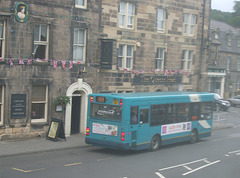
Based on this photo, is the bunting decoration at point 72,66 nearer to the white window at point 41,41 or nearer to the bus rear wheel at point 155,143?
the white window at point 41,41

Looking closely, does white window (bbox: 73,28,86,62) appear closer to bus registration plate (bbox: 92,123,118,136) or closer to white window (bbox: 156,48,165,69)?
bus registration plate (bbox: 92,123,118,136)

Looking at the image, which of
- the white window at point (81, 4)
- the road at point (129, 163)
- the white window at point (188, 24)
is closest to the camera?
the road at point (129, 163)

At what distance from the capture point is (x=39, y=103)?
2061 cm

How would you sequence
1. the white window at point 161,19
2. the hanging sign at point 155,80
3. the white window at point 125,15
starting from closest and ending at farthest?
the white window at point 125,15 < the hanging sign at point 155,80 < the white window at point 161,19

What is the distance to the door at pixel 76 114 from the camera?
22766 millimetres

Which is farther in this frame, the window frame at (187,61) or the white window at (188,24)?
the window frame at (187,61)

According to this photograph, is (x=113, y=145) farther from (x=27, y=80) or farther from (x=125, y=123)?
(x=27, y=80)

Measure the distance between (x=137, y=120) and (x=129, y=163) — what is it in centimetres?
245

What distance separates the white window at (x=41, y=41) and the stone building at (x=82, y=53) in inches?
1.4

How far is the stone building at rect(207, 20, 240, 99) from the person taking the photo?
150ft

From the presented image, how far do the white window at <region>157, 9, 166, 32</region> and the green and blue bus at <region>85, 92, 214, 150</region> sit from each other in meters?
8.36

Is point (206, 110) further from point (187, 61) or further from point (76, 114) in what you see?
point (187, 61)

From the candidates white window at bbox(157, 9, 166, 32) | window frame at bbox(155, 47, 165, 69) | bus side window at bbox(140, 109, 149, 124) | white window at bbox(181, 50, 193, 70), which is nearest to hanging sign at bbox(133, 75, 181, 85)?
window frame at bbox(155, 47, 165, 69)

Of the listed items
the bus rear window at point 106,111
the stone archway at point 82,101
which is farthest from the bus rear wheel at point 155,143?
the stone archway at point 82,101
